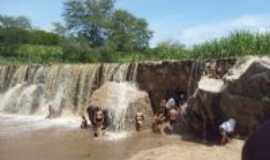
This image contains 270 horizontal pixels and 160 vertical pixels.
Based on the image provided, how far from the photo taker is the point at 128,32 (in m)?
42.8

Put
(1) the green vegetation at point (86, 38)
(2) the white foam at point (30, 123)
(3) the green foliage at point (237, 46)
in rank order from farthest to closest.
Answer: (1) the green vegetation at point (86, 38), (3) the green foliage at point (237, 46), (2) the white foam at point (30, 123)

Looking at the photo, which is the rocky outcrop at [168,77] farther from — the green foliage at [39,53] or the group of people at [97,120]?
the green foliage at [39,53]

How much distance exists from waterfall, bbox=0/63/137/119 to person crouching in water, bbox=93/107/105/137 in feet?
12.1

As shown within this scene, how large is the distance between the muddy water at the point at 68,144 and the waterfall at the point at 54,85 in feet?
12.7

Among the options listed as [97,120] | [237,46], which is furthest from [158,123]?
[237,46]

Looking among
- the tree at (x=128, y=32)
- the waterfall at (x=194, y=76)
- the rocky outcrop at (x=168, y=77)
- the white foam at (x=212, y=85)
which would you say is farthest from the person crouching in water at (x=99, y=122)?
the tree at (x=128, y=32)

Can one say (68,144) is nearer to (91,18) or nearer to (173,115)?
(173,115)

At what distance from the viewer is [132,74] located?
68.7 feet

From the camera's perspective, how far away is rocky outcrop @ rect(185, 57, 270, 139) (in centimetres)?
1281

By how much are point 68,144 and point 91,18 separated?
97.7 ft

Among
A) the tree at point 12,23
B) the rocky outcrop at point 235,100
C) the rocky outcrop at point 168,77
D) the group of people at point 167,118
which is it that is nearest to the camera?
the rocky outcrop at point 235,100

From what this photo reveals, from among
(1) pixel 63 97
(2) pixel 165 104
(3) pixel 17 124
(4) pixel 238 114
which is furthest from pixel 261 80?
(1) pixel 63 97

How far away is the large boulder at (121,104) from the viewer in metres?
17.8

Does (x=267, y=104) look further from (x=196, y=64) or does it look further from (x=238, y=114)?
(x=196, y=64)
